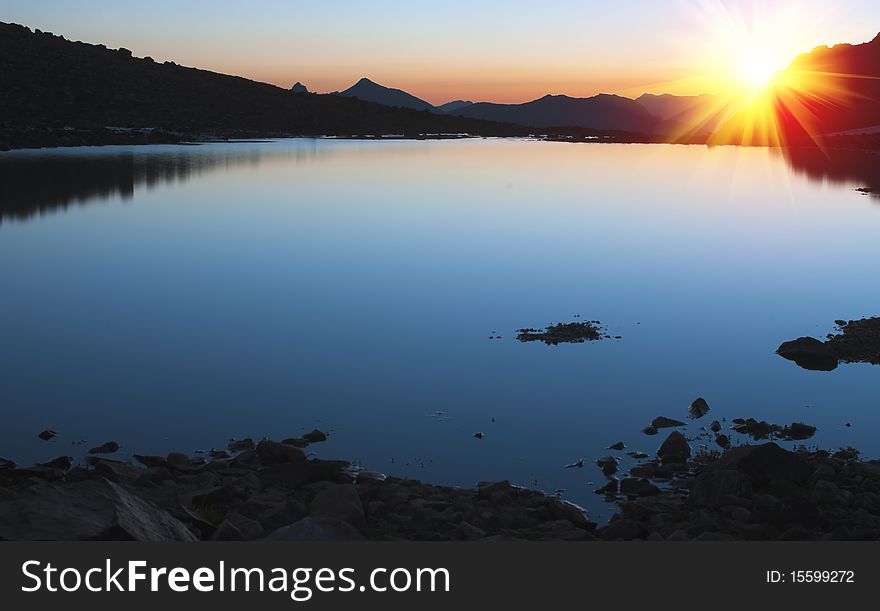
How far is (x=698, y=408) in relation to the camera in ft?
65.2

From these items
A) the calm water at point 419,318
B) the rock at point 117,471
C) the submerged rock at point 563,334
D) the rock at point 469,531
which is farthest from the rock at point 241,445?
the submerged rock at point 563,334

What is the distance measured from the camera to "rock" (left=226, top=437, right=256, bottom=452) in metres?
17.4

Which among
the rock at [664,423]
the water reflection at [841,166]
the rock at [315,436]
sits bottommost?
the rock at [315,436]

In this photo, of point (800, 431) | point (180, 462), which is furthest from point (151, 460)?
point (800, 431)

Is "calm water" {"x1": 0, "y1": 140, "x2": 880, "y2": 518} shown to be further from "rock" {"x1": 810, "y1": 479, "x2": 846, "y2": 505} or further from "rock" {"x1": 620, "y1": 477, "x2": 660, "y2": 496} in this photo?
"rock" {"x1": 810, "y1": 479, "x2": 846, "y2": 505}

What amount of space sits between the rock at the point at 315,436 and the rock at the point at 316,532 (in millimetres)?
6023

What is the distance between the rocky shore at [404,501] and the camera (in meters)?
11.5

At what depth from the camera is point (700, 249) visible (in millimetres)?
47344

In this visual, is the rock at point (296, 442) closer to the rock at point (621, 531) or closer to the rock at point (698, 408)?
the rock at point (621, 531)

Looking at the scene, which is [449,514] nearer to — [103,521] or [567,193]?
[103,521]

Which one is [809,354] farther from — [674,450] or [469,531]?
[469,531]

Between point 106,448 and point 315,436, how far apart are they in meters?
3.97

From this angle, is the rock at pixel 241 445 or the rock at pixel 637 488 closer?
the rock at pixel 637 488

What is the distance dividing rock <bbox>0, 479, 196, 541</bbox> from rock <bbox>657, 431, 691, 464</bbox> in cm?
897
